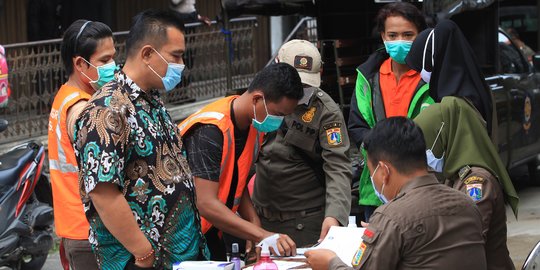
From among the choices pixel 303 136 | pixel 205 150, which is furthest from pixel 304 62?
pixel 205 150

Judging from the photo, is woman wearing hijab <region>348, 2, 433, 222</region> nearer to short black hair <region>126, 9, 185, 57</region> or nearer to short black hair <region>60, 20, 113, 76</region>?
short black hair <region>60, 20, 113, 76</region>

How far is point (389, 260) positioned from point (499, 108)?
616cm

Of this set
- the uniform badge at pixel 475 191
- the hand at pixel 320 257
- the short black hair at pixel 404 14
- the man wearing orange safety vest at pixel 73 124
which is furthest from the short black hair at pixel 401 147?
the short black hair at pixel 404 14

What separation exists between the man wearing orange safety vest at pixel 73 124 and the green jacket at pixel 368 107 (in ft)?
4.68

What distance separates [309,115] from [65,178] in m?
1.25

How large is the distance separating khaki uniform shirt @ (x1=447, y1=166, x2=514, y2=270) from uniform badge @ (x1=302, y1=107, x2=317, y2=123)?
110cm

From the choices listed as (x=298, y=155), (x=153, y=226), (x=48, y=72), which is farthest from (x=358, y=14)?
(x=153, y=226)

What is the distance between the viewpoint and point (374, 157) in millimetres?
3541

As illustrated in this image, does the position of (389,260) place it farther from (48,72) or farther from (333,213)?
(48,72)

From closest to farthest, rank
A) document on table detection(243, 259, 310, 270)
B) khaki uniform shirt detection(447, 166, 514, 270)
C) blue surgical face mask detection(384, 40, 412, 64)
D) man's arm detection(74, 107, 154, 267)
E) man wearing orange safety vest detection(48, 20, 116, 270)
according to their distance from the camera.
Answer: man's arm detection(74, 107, 154, 267), khaki uniform shirt detection(447, 166, 514, 270), document on table detection(243, 259, 310, 270), man wearing orange safety vest detection(48, 20, 116, 270), blue surgical face mask detection(384, 40, 412, 64)

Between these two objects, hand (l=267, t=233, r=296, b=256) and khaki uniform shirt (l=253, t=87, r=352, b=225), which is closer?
hand (l=267, t=233, r=296, b=256)

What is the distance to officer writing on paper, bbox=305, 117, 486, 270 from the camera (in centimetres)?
338

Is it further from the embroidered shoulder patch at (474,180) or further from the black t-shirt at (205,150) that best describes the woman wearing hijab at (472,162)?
the black t-shirt at (205,150)

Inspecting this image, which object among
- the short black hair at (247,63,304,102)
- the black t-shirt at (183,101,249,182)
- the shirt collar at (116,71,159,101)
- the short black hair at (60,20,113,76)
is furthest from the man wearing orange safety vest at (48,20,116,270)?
the short black hair at (247,63,304,102)
